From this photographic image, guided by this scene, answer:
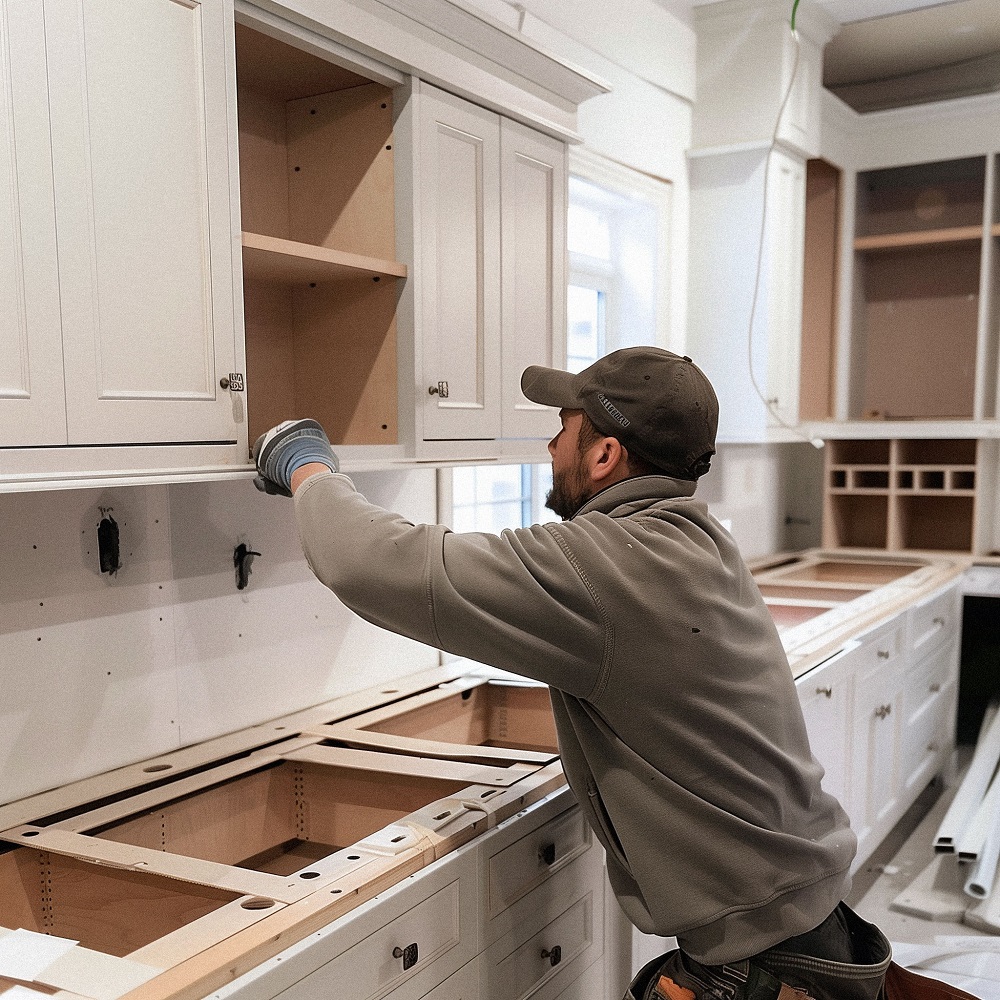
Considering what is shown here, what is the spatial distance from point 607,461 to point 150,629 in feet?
3.06

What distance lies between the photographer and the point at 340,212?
6.45 ft

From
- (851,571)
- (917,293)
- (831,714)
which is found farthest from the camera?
(917,293)

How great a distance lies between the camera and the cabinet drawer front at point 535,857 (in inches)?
63.4

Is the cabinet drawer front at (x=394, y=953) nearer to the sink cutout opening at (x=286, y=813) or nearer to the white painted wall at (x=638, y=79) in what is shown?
the sink cutout opening at (x=286, y=813)

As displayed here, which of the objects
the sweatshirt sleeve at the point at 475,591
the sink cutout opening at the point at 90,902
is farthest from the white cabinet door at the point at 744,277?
the sink cutout opening at the point at 90,902

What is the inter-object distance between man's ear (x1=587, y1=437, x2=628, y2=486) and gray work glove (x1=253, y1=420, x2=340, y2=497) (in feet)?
1.30

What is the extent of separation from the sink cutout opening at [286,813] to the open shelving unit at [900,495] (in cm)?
339

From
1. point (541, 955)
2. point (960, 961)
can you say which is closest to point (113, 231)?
point (541, 955)

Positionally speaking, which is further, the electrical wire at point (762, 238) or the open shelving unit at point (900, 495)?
the open shelving unit at point (900, 495)

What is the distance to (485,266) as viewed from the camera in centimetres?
204

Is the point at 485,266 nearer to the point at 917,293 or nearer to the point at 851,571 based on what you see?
the point at 851,571

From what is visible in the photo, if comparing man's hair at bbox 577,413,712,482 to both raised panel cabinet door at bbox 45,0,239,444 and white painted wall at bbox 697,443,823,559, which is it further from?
white painted wall at bbox 697,443,823,559

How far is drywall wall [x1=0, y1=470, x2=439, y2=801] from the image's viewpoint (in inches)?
64.4

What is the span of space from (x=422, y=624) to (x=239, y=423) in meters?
0.47
